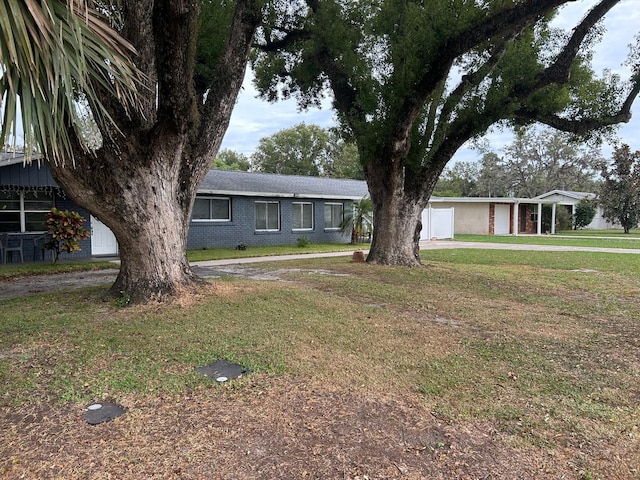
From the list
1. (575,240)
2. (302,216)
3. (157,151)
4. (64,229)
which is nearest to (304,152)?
(302,216)

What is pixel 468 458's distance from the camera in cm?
267

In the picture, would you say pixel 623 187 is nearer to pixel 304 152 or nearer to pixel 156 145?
pixel 304 152

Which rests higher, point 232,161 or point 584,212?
point 232,161

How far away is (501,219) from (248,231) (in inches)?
847

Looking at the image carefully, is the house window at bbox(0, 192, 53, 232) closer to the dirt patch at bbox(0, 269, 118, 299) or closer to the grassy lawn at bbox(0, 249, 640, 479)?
the dirt patch at bbox(0, 269, 118, 299)

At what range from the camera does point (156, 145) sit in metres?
6.30

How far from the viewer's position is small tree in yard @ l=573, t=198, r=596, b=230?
3494cm

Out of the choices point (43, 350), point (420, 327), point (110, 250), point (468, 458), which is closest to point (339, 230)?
point (110, 250)

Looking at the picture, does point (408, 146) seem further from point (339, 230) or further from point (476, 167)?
point (476, 167)

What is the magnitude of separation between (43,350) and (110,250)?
1108 centimetres

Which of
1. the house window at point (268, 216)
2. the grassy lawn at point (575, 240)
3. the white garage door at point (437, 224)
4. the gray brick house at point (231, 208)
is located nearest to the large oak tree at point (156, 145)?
the gray brick house at point (231, 208)

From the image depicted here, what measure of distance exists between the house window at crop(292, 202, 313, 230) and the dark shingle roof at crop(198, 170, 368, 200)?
675 millimetres

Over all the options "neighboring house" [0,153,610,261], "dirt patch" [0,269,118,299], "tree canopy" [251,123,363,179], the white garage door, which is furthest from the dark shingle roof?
"tree canopy" [251,123,363,179]

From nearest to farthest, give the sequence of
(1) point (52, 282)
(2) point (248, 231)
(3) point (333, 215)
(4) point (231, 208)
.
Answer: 1. (1) point (52, 282)
2. (4) point (231, 208)
3. (2) point (248, 231)
4. (3) point (333, 215)
